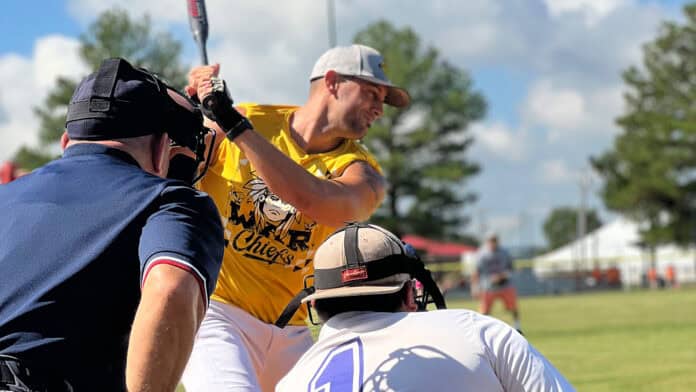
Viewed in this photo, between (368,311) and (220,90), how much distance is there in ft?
4.59

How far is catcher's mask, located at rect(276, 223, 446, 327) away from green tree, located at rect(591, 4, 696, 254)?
68148mm

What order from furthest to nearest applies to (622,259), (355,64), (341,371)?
(622,259)
(355,64)
(341,371)

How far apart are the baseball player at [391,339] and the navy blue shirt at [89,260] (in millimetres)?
780

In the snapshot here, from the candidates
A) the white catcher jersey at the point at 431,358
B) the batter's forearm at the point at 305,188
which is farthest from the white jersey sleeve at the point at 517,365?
the batter's forearm at the point at 305,188

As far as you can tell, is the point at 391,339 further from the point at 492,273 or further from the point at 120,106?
the point at 492,273

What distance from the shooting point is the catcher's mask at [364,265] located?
3193 mm

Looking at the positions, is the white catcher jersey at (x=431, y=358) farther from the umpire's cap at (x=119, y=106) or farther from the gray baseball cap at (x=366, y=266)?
the umpire's cap at (x=119, y=106)

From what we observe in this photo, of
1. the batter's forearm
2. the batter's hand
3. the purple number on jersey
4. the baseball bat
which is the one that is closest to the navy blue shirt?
the purple number on jersey

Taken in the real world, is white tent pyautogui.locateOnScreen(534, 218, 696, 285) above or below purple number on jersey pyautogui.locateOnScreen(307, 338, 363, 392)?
above

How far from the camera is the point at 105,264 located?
2424 millimetres

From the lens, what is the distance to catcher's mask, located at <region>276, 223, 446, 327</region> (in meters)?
3.19

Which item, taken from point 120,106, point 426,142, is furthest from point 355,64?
point 426,142

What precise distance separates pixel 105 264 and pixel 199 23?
11.3ft

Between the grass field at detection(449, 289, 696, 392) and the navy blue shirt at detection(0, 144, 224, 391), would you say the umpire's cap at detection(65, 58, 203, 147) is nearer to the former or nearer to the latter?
the navy blue shirt at detection(0, 144, 224, 391)
